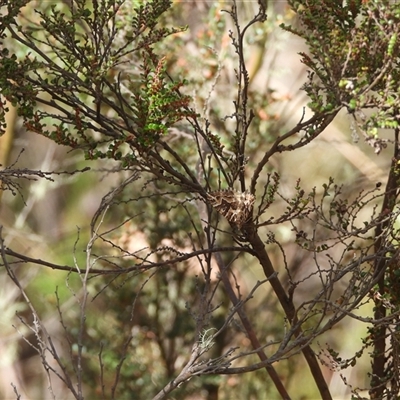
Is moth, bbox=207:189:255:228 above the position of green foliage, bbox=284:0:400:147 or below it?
below

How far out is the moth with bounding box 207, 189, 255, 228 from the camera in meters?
1.78

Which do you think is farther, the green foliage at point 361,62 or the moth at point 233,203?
the moth at point 233,203

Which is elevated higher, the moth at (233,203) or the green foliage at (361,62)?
the green foliage at (361,62)

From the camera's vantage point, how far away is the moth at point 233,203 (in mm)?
1776

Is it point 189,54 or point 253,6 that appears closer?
point 189,54

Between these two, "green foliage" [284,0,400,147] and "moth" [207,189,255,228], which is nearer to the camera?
"green foliage" [284,0,400,147]

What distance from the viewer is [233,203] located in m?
1.78

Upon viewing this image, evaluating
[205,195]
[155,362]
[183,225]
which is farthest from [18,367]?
[205,195]

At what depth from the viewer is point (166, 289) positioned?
394 cm

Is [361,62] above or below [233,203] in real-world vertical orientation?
above

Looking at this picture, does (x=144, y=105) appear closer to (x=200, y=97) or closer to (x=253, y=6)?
(x=200, y=97)

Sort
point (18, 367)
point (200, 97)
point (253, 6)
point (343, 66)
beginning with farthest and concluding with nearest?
point (18, 367), point (253, 6), point (200, 97), point (343, 66)

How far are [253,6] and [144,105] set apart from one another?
269 cm

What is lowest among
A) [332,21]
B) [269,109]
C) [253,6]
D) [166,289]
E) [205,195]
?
[205,195]
